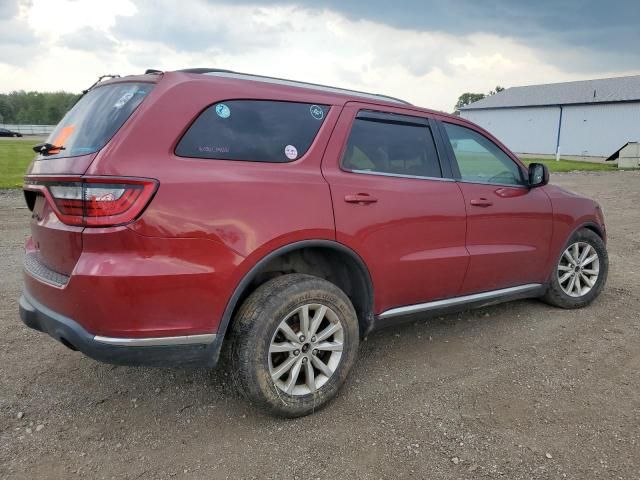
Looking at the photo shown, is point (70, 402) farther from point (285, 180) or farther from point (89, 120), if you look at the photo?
point (285, 180)

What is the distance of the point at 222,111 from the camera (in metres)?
2.81

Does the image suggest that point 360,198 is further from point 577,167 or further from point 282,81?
point 577,167

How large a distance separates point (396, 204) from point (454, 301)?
0.99 meters

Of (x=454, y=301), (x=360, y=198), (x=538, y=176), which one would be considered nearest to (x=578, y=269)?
(x=538, y=176)

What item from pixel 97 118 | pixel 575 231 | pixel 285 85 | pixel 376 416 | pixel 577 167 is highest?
pixel 285 85

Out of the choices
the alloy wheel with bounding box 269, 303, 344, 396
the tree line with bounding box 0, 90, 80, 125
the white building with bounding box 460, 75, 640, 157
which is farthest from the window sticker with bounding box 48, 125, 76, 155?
the tree line with bounding box 0, 90, 80, 125

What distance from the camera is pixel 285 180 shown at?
289 cm

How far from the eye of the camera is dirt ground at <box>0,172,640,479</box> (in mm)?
2611

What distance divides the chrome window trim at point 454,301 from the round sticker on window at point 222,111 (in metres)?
1.60

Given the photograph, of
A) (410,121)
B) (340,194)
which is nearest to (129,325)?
(340,194)

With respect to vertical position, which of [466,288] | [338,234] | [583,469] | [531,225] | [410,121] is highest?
[410,121]

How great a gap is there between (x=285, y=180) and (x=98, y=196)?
0.96m

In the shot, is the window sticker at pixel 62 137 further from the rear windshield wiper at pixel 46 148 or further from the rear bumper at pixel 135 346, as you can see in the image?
the rear bumper at pixel 135 346

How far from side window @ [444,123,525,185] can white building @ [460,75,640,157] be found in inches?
1599
